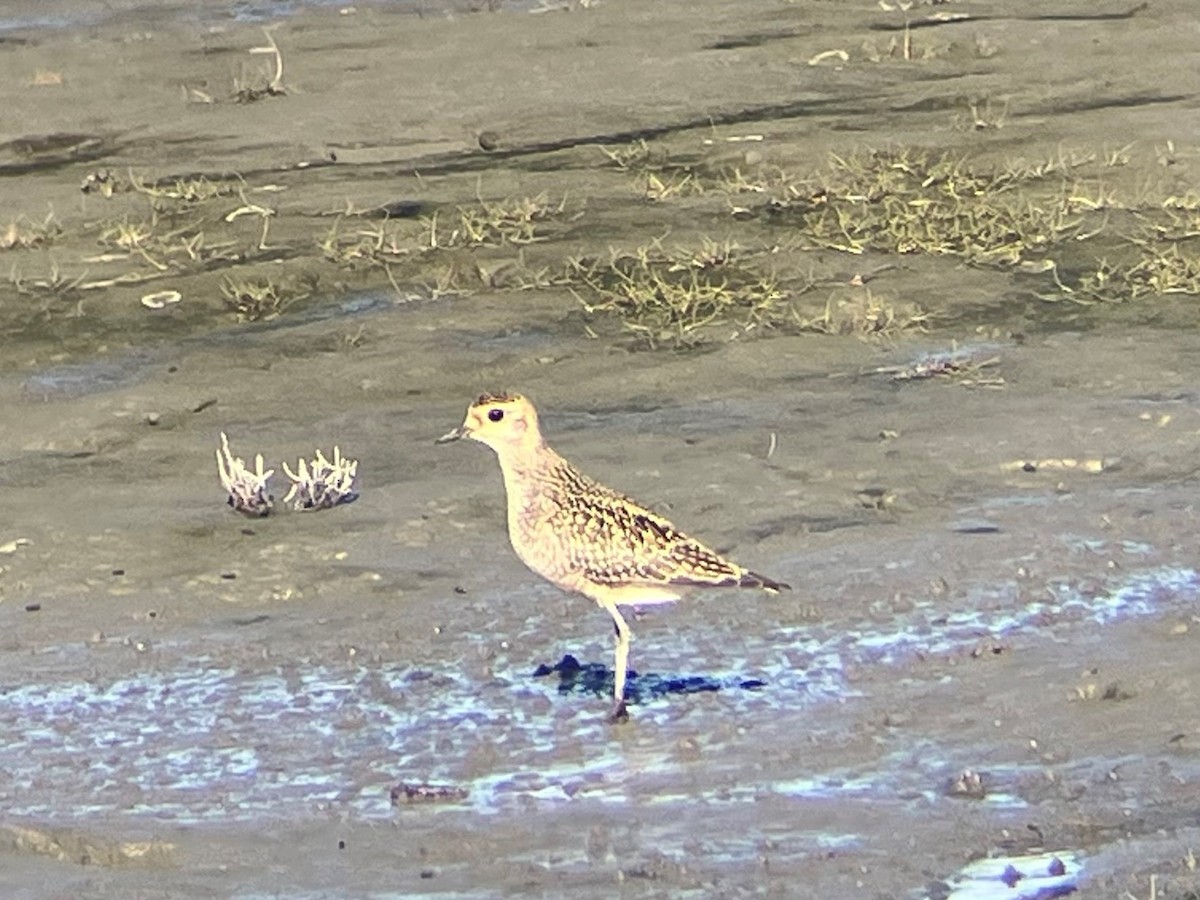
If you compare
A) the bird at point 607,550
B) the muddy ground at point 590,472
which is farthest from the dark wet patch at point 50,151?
the bird at point 607,550

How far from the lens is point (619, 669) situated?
813cm

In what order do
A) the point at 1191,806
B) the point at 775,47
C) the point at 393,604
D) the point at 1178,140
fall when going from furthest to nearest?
the point at 775,47 → the point at 1178,140 → the point at 393,604 → the point at 1191,806

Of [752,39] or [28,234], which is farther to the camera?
[752,39]

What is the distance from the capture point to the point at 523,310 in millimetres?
13102

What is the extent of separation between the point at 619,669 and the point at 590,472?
2.82 metres

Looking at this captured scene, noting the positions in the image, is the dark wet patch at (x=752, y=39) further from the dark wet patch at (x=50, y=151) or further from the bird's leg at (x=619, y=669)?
the bird's leg at (x=619, y=669)

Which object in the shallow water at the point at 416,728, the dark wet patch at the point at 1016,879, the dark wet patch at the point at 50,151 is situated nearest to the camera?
the dark wet patch at the point at 1016,879

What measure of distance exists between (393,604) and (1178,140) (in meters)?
7.67

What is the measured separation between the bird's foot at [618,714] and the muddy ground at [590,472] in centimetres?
8

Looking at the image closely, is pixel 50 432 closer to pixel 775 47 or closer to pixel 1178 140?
pixel 1178 140

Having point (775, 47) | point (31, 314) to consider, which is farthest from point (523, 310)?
point (775, 47)

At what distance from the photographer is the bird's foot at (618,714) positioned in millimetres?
8008

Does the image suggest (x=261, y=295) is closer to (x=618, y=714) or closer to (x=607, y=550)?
(x=607, y=550)

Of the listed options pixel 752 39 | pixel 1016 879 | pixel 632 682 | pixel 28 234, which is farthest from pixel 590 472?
pixel 752 39
